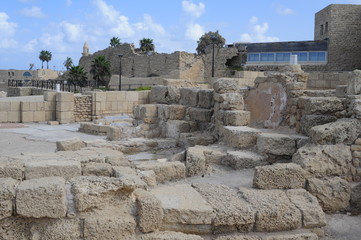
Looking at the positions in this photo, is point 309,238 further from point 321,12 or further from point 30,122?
point 321,12

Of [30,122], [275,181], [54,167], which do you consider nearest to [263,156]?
[275,181]

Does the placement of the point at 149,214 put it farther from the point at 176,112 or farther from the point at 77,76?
the point at 77,76

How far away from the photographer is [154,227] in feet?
13.7

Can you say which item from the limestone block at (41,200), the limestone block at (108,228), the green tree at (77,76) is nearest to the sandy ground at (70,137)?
the limestone block at (108,228)

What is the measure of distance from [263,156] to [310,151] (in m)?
1.10

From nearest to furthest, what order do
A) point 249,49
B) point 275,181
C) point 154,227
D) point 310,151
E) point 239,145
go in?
point 154,227
point 275,181
point 310,151
point 239,145
point 249,49

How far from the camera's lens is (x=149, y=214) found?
13.6 feet

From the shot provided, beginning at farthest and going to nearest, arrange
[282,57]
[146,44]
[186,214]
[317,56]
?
[146,44] → [317,56] → [282,57] → [186,214]

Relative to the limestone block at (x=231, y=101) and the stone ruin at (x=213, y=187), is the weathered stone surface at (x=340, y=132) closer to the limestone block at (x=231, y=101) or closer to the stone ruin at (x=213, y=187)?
the stone ruin at (x=213, y=187)

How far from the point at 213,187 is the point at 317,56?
31.7 m

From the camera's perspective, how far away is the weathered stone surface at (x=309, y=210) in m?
4.73

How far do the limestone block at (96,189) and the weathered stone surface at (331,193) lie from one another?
8.34ft

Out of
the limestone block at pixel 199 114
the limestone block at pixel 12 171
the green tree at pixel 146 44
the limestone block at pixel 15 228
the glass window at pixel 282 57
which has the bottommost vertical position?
the limestone block at pixel 15 228

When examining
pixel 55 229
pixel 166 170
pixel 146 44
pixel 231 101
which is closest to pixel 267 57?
pixel 146 44
